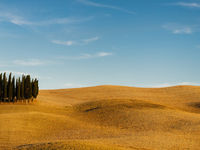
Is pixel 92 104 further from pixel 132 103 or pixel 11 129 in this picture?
pixel 11 129

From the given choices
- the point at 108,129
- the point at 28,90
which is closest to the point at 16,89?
the point at 28,90

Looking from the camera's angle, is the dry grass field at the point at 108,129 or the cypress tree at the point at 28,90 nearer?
the dry grass field at the point at 108,129

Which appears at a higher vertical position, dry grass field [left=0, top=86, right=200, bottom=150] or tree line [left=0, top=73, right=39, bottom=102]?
tree line [left=0, top=73, right=39, bottom=102]

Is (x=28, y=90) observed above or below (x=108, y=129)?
above

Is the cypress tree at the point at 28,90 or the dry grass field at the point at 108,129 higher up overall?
the cypress tree at the point at 28,90

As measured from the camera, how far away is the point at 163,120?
2886 centimetres

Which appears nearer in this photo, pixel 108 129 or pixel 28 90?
pixel 108 129

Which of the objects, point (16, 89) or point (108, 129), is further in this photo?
point (16, 89)

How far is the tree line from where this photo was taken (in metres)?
40.8

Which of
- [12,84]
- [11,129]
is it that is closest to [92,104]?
[12,84]

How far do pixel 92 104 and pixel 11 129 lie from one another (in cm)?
1960

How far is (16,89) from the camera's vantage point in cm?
4166

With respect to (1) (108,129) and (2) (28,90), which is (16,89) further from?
(1) (108,129)

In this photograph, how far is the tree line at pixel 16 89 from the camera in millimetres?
40812
